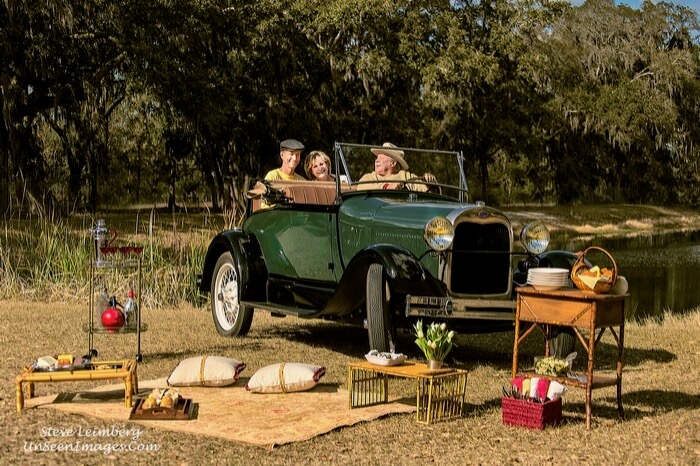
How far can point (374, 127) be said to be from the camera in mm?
30609

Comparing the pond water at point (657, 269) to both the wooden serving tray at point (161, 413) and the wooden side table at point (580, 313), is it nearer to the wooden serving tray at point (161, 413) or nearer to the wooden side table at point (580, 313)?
the wooden side table at point (580, 313)

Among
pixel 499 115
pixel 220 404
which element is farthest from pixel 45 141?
pixel 220 404

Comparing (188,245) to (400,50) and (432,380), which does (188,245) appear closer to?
(432,380)

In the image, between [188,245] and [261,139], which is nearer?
[188,245]

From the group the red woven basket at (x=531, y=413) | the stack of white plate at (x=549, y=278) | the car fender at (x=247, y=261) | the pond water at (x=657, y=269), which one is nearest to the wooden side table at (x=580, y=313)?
the stack of white plate at (x=549, y=278)

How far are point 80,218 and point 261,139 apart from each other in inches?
248

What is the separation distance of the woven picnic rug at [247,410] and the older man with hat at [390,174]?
7.96ft

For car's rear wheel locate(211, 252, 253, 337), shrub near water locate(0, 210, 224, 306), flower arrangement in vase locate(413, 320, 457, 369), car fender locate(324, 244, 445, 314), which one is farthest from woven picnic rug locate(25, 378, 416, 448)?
shrub near water locate(0, 210, 224, 306)

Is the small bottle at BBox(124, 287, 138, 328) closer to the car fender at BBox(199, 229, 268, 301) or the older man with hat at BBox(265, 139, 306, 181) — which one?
the car fender at BBox(199, 229, 268, 301)

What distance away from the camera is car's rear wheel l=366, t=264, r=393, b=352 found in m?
7.39

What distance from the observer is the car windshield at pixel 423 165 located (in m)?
8.89

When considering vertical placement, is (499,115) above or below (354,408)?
above

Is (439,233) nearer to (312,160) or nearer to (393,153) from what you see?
(393,153)

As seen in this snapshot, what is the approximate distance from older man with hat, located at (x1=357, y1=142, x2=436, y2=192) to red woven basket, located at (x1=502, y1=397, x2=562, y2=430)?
341 centimetres
